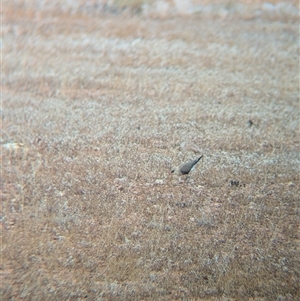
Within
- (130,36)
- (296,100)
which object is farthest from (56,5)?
(296,100)

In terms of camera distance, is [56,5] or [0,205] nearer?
[0,205]

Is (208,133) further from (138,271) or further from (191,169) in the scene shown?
(138,271)

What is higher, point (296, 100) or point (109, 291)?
point (296, 100)

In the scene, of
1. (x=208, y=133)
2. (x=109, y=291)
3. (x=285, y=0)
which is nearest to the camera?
(x=109, y=291)

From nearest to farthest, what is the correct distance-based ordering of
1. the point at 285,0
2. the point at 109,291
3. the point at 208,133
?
the point at 109,291, the point at 208,133, the point at 285,0
